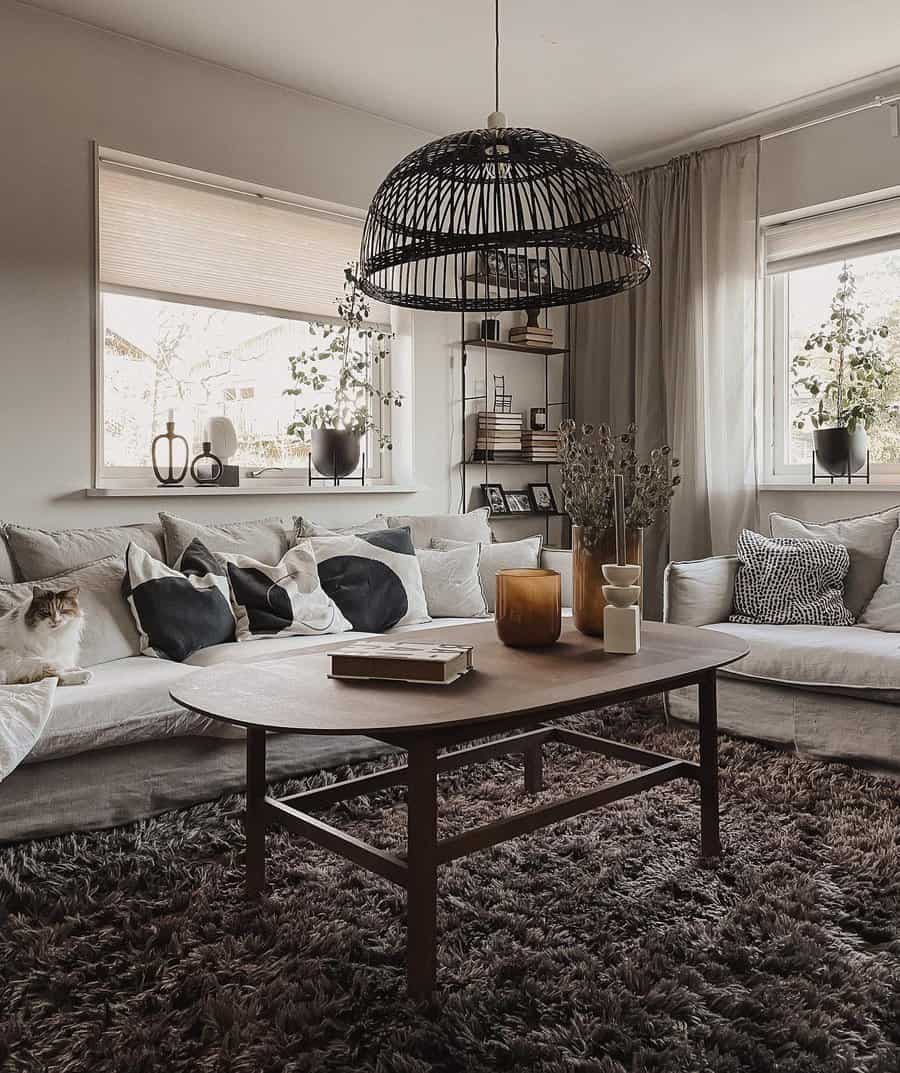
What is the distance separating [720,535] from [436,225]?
101 inches

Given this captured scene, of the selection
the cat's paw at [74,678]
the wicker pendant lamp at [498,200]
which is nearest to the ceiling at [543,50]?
the wicker pendant lamp at [498,200]

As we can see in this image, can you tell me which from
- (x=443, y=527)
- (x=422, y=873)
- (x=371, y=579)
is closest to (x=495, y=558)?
(x=443, y=527)

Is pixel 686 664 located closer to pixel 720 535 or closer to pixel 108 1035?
pixel 108 1035

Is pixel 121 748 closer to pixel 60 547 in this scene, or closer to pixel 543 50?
pixel 60 547

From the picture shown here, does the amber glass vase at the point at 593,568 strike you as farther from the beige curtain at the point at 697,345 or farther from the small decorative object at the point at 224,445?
the beige curtain at the point at 697,345

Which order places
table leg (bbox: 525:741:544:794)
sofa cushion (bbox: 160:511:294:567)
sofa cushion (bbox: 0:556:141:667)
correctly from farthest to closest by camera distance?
sofa cushion (bbox: 160:511:294:567) < sofa cushion (bbox: 0:556:141:667) < table leg (bbox: 525:741:544:794)

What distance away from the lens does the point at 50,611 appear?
103 inches

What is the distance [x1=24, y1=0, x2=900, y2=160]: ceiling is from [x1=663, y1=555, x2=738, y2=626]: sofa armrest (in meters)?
1.98

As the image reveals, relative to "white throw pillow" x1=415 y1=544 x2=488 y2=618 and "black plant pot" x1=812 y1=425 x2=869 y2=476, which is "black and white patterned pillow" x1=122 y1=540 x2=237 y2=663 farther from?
"black plant pot" x1=812 y1=425 x2=869 y2=476

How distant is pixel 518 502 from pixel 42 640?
8.93 feet

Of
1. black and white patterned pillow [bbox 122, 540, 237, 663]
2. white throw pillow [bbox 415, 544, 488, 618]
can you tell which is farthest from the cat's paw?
white throw pillow [bbox 415, 544, 488, 618]

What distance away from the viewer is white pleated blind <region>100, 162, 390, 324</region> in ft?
11.9

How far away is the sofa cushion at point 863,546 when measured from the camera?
3.57 metres

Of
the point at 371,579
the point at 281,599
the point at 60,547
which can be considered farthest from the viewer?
the point at 371,579
